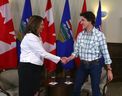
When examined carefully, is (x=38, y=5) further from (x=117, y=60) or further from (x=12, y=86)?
(x=117, y=60)

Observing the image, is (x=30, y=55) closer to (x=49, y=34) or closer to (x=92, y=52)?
(x=92, y=52)

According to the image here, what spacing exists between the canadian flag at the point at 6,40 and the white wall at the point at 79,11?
472 millimetres

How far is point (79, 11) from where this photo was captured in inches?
229

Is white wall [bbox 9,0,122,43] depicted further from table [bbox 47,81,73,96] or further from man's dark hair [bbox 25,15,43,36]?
man's dark hair [bbox 25,15,43,36]

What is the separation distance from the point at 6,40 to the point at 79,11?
1.93m

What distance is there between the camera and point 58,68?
17.4ft

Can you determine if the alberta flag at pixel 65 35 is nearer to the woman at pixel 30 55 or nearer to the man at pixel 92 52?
the man at pixel 92 52

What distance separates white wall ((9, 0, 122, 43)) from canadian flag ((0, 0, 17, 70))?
472mm

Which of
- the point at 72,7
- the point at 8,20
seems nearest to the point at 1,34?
the point at 8,20

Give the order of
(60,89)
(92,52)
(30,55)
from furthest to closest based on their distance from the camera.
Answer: (60,89), (92,52), (30,55)

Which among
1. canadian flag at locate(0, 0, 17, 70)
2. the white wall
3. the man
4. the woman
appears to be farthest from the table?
the white wall

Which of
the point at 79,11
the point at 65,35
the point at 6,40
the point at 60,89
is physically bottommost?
the point at 60,89

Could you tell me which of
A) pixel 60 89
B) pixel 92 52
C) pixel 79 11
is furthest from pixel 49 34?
pixel 92 52

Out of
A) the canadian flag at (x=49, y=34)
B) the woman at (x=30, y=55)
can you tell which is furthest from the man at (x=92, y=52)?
the canadian flag at (x=49, y=34)
